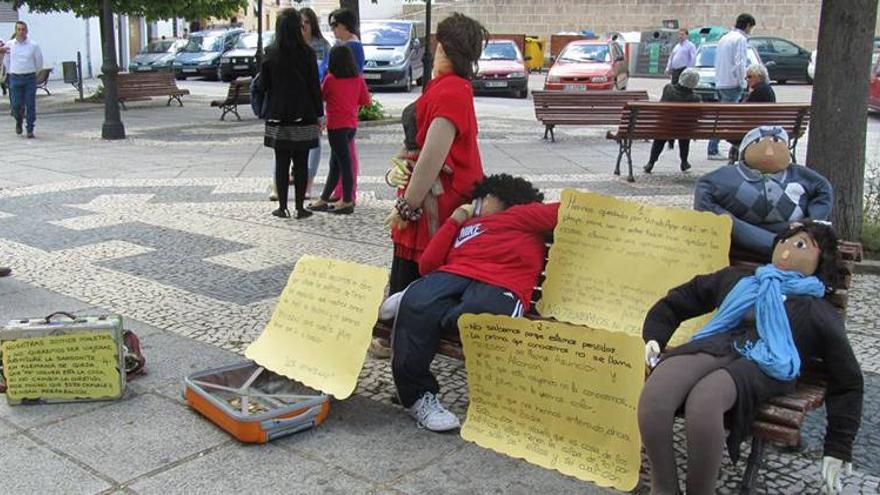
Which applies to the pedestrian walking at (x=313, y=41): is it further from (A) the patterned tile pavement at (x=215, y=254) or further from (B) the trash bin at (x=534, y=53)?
(B) the trash bin at (x=534, y=53)

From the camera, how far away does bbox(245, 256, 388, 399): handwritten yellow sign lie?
3744 mm

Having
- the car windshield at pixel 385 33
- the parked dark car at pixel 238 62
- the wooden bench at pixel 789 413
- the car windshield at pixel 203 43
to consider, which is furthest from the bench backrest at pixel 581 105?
the car windshield at pixel 203 43

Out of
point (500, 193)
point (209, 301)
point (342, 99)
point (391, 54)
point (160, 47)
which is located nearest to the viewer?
point (500, 193)

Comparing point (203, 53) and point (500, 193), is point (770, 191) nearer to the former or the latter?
point (500, 193)

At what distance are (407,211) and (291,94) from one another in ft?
11.8

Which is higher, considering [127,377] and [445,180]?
[445,180]

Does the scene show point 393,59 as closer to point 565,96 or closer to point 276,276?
point 565,96

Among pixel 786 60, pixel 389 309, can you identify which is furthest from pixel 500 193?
pixel 786 60

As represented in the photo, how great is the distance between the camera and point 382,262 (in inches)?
248

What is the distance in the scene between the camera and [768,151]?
3758 millimetres

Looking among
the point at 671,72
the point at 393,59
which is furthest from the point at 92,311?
the point at 393,59

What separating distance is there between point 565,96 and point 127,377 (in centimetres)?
986

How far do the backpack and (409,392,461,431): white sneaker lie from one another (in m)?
4.21

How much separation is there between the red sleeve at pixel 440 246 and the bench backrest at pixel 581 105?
30.3 ft
